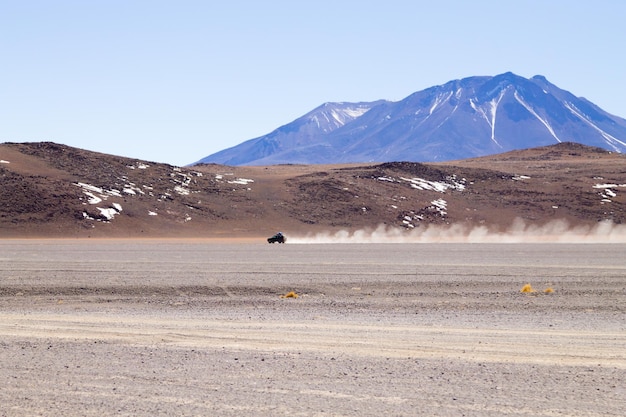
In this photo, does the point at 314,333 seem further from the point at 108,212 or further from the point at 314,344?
the point at 108,212

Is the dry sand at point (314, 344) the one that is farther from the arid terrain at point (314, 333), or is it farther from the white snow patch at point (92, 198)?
the white snow patch at point (92, 198)

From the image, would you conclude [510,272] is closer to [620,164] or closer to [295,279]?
[295,279]

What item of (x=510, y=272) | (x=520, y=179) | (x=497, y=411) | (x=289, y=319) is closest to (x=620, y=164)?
(x=520, y=179)

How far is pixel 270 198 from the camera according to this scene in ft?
365

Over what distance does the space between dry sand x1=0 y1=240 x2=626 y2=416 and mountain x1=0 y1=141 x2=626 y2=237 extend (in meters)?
59.6

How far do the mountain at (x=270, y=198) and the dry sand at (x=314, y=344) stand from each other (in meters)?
59.6

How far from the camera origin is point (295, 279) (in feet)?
110

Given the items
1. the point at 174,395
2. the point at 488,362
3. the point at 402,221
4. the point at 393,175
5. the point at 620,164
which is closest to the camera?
the point at 174,395

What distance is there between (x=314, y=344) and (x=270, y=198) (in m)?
94.8

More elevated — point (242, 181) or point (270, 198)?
point (242, 181)

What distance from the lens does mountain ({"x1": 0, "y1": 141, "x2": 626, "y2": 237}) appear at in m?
Result: 94.8

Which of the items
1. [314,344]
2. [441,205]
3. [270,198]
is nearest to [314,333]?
[314,344]

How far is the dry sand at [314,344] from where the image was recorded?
37.7 feet

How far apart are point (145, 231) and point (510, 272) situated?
60061mm
